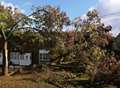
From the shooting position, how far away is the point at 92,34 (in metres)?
47.7

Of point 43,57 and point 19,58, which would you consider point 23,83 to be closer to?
point 43,57

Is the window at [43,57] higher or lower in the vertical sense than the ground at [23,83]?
higher

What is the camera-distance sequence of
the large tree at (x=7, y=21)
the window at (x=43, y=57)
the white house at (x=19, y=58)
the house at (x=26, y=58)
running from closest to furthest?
the large tree at (x=7, y=21), the house at (x=26, y=58), the window at (x=43, y=57), the white house at (x=19, y=58)

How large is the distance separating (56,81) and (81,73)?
22.5 feet

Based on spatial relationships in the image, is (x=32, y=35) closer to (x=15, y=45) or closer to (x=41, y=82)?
(x=41, y=82)

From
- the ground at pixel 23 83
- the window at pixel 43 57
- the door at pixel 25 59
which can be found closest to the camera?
the ground at pixel 23 83

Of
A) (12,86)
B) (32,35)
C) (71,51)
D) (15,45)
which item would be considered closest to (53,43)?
(32,35)

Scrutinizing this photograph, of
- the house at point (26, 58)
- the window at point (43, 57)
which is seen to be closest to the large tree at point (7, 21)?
the house at point (26, 58)

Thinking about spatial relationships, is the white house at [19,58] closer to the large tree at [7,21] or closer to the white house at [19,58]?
the white house at [19,58]

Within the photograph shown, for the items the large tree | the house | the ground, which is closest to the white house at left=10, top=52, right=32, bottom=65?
the house

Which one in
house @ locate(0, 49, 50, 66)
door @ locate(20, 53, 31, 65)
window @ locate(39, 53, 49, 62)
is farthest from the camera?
door @ locate(20, 53, 31, 65)

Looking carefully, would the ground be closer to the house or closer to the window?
the house

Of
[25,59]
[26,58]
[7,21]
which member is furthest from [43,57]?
[7,21]

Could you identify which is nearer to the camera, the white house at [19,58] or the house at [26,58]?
the house at [26,58]
